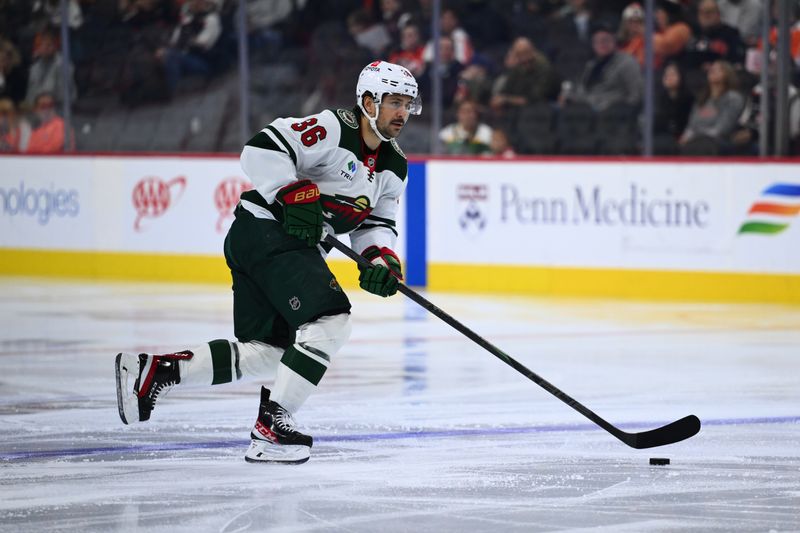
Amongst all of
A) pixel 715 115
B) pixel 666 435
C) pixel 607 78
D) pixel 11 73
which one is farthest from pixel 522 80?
A: pixel 666 435

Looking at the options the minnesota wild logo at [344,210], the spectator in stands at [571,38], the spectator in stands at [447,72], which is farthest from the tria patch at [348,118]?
the spectator in stands at [447,72]

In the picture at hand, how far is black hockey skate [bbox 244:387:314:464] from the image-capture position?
437cm

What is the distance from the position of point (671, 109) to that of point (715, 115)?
0.29 m

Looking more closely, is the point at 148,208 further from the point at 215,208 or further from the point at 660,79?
the point at 660,79

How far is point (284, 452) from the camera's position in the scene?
14.4ft

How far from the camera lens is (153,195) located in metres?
11.3

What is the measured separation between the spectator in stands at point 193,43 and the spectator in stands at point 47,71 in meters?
0.79

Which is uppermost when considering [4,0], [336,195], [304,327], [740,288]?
[4,0]

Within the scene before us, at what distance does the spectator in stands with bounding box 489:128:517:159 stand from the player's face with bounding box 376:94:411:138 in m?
6.04

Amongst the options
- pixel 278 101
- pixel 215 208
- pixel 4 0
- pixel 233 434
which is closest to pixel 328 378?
pixel 233 434

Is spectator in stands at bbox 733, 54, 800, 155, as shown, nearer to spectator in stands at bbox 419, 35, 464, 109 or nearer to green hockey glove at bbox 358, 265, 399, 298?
spectator in stands at bbox 419, 35, 464, 109

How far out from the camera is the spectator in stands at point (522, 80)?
1041 centimetres

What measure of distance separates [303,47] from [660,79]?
3054 millimetres

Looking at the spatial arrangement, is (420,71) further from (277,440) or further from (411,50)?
(277,440)
